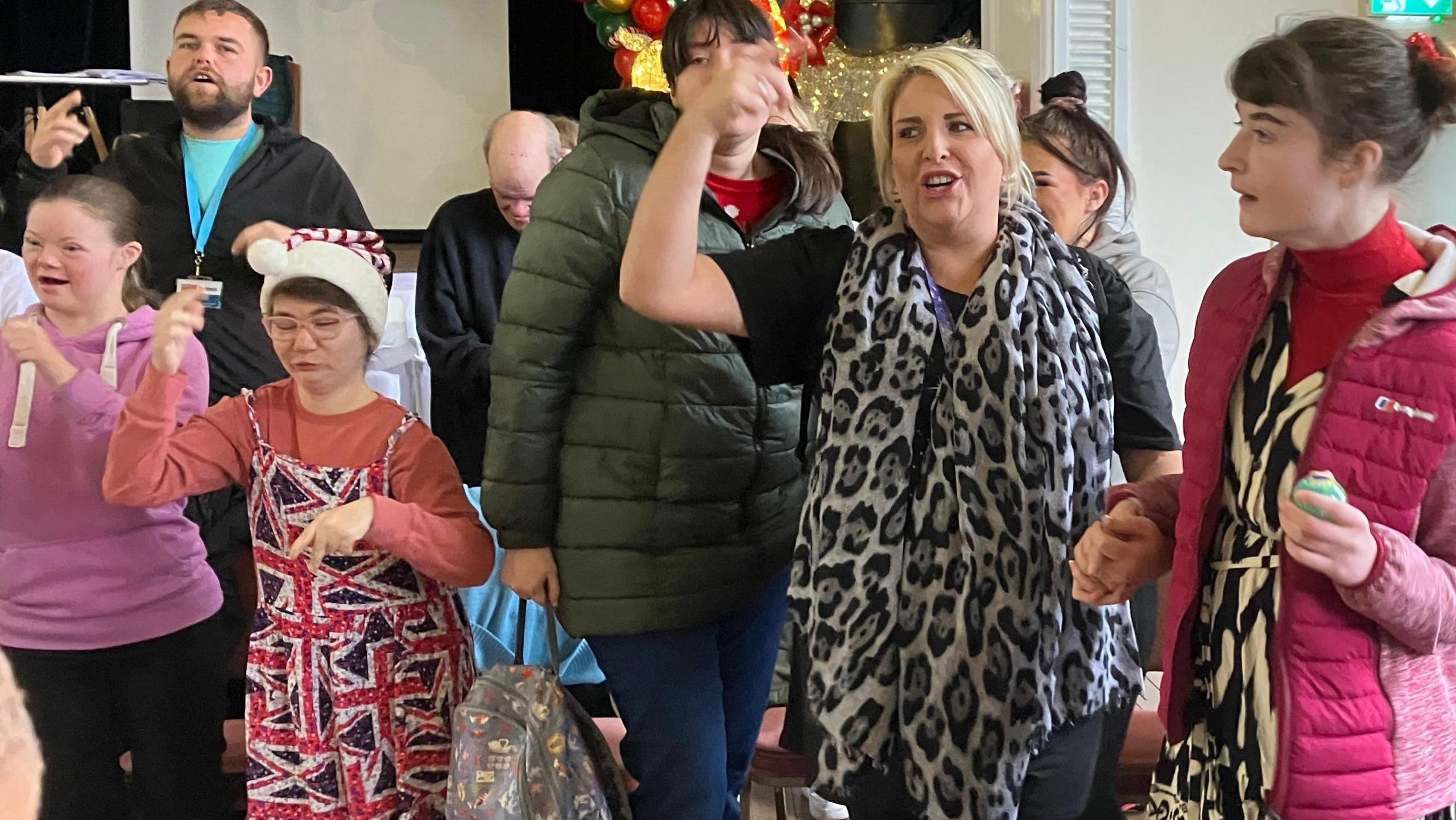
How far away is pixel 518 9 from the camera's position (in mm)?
6852

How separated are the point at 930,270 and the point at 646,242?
39cm

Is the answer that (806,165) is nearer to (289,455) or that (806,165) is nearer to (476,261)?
(289,455)

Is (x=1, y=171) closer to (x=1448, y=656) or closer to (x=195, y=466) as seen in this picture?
(x=195, y=466)

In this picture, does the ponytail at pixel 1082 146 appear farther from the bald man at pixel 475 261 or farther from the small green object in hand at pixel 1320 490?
the small green object in hand at pixel 1320 490

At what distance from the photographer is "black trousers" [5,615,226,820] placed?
2156mm

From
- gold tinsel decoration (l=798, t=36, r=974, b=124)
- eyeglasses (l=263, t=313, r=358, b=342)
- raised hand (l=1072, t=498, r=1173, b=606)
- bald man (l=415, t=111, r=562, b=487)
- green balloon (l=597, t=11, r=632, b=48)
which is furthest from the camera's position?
green balloon (l=597, t=11, r=632, b=48)

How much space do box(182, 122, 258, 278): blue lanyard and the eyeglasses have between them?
0.84 meters

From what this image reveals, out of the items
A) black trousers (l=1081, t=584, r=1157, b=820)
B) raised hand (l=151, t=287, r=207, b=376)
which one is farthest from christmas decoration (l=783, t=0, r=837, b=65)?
black trousers (l=1081, t=584, r=1157, b=820)

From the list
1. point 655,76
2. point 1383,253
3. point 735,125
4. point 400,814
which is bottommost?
point 400,814

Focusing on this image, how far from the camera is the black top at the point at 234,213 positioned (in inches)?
108

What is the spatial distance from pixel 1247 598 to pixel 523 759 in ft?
3.48

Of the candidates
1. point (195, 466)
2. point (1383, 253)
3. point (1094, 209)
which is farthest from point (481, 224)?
point (1383, 253)

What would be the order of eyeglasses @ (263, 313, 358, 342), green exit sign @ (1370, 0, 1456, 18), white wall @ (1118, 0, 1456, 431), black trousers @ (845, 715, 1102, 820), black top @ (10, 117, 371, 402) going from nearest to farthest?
black trousers @ (845, 715, 1102, 820) → eyeglasses @ (263, 313, 358, 342) → black top @ (10, 117, 371, 402) → green exit sign @ (1370, 0, 1456, 18) → white wall @ (1118, 0, 1456, 431)

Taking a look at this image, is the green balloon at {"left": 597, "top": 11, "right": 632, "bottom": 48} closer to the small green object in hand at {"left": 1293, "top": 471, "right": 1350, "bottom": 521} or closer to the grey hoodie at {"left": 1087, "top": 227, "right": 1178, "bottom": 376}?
the grey hoodie at {"left": 1087, "top": 227, "right": 1178, "bottom": 376}
